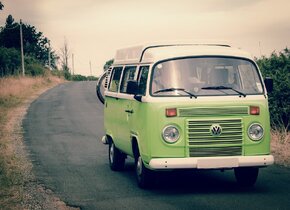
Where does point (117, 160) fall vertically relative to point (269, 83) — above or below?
below

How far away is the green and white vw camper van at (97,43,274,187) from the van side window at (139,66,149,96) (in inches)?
0.7

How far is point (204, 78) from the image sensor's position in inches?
392

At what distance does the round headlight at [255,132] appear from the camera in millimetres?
9625

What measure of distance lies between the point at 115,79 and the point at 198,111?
10.9 feet

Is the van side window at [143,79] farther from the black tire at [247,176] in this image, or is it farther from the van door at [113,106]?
the black tire at [247,176]

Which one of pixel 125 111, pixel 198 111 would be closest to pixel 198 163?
pixel 198 111

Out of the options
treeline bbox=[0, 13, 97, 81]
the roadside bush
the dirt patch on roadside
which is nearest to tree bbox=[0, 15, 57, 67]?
treeline bbox=[0, 13, 97, 81]

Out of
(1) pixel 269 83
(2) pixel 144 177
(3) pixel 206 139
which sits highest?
(1) pixel 269 83

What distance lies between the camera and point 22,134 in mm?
19828

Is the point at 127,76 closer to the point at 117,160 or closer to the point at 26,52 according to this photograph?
the point at 117,160

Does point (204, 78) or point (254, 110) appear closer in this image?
point (254, 110)

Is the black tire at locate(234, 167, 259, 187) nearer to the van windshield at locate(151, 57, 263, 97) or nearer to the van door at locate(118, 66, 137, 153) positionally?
the van windshield at locate(151, 57, 263, 97)

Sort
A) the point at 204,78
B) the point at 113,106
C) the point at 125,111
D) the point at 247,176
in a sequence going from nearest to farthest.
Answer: the point at 204,78, the point at 247,176, the point at 125,111, the point at 113,106

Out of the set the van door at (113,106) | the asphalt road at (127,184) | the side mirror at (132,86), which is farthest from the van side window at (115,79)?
the side mirror at (132,86)
